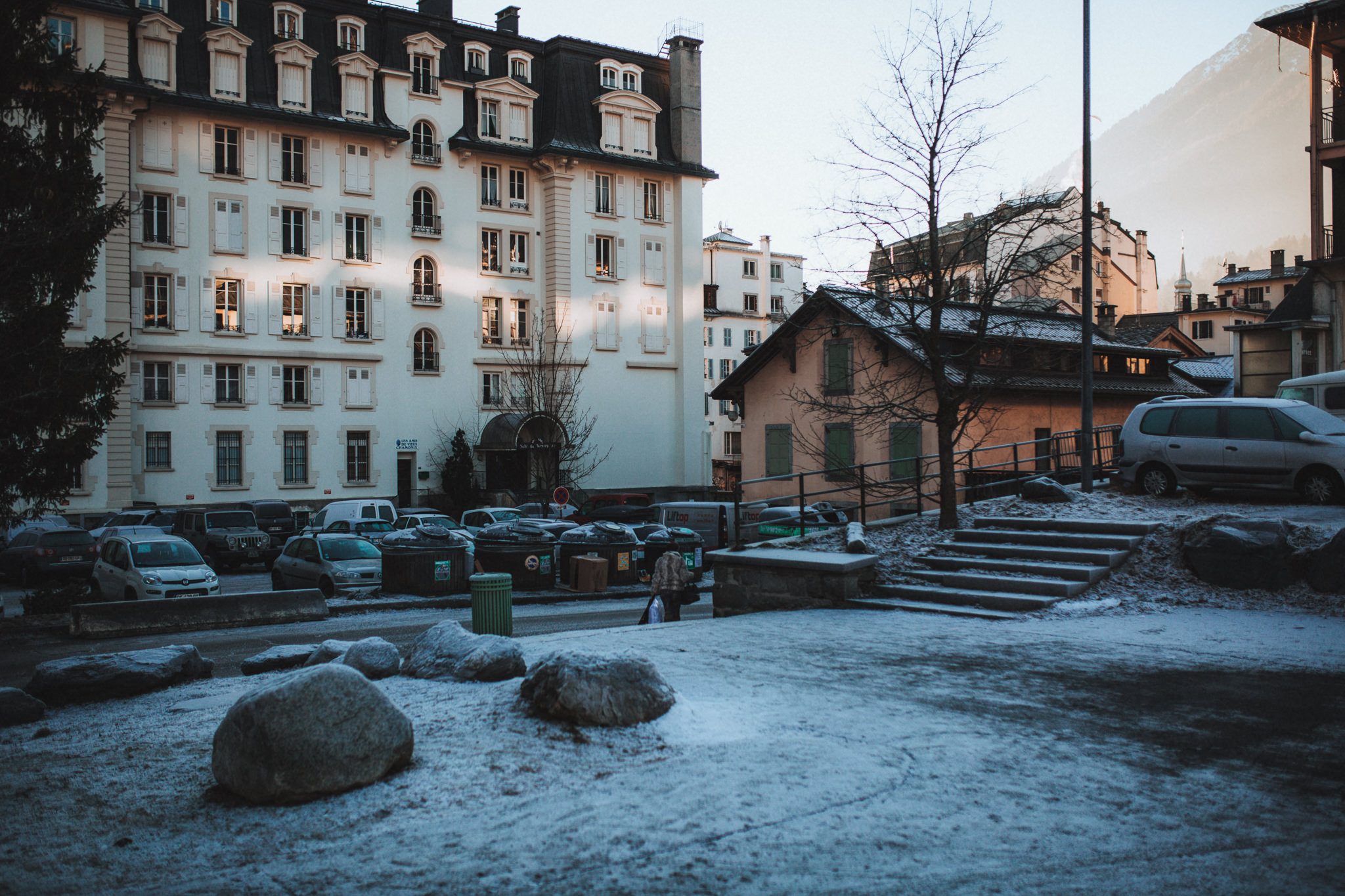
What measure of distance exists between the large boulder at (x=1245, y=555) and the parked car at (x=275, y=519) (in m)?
28.1

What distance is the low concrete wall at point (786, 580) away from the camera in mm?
12977

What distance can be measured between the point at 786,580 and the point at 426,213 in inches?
1457

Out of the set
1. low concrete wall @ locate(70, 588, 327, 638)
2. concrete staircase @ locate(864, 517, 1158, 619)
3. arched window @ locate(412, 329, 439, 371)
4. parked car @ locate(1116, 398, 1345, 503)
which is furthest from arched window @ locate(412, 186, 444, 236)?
concrete staircase @ locate(864, 517, 1158, 619)

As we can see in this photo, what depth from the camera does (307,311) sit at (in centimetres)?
4253

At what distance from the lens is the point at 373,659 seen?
8555 millimetres

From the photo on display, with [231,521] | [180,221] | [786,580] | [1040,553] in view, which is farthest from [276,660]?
[180,221]

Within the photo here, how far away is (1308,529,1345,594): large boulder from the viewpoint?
1105cm

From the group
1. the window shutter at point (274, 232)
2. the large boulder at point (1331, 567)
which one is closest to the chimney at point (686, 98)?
the window shutter at point (274, 232)

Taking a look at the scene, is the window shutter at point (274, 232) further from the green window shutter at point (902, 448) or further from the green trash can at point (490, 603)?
the green trash can at point (490, 603)

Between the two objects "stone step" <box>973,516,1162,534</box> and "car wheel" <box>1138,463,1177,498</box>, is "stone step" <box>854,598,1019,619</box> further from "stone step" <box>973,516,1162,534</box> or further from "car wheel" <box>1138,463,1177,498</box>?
"car wheel" <box>1138,463,1177,498</box>

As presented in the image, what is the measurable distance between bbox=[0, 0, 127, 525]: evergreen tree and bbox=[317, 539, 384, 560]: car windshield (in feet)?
17.7

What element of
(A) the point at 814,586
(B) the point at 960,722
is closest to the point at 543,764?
(B) the point at 960,722

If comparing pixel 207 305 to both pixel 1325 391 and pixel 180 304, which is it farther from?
pixel 1325 391

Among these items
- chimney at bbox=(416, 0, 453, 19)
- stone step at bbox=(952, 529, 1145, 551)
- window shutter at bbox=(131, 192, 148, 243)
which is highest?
chimney at bbox=(416, 0, 453, 19)
